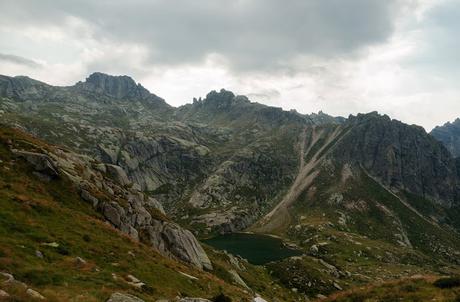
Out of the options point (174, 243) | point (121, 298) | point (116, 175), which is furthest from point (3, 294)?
point (116, 175)

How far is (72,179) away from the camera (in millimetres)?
58812

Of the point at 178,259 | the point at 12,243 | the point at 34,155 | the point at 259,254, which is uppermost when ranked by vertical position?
the point at 34,155

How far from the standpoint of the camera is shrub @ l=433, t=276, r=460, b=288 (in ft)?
89.4

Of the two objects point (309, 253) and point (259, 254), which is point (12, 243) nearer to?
point (259, 254)

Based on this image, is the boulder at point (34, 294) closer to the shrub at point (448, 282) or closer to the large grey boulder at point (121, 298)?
the large grey boulder at point (121, 298)

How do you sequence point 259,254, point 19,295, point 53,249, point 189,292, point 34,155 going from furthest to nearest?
1. point 259,254
2. point 34,155
3. point 189,292
4. point 53,249
5. point 19,295

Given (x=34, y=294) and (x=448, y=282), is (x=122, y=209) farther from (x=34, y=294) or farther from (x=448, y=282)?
(x=448, y=282)

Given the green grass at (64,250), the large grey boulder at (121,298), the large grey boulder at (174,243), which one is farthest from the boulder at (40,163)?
the large grey boulder at (121,298)

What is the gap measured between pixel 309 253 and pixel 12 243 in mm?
179449

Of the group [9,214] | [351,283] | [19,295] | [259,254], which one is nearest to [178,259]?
[9,214]

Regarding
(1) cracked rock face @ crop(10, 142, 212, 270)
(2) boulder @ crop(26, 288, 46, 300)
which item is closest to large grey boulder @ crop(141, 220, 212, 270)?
(1) cracked rock face @ crop(10, 142, 212, 270)

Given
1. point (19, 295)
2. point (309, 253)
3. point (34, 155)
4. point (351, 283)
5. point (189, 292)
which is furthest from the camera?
point (309, 253)

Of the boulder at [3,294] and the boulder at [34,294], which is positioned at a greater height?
the boulder at [3,294]

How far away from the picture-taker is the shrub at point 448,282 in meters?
27.3
